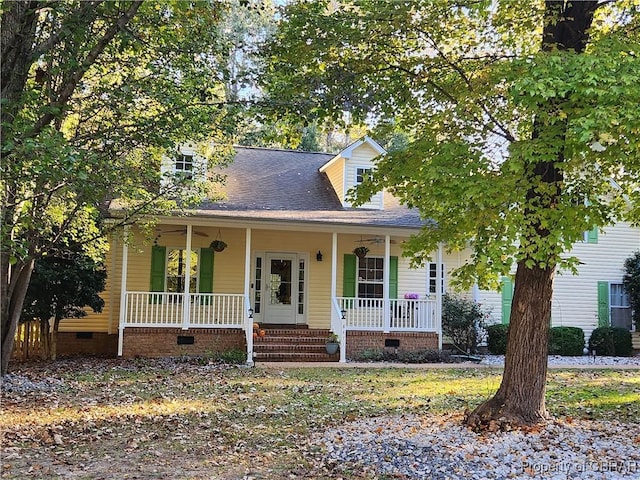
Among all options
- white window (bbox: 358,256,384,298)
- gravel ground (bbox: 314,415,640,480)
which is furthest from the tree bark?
white window (bbox: 358,256,384,298)

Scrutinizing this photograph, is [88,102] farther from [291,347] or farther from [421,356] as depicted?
[421,356]

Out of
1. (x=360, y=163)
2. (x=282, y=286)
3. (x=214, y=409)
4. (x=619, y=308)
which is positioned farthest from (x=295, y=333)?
(x=619, y=308)

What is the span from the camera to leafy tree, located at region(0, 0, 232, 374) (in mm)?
5348

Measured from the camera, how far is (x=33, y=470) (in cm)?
513

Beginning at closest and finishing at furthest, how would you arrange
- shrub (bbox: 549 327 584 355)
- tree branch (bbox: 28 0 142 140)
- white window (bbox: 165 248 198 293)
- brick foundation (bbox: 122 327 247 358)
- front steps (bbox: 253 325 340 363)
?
1. tree branch (bbox: 28 0 142 140)
2. brick foundation (bbox: 122 327 247 358)
3. front steps (bbox: 253 325 340 363)
4. white window (bbox: 165 248 198 293)
5. shrub (bbox: 549 327 584 355)

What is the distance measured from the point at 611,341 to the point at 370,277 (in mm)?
7290

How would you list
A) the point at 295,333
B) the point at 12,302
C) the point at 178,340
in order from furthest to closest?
the point at 295,333, the point at 178,340, the point at 12,302

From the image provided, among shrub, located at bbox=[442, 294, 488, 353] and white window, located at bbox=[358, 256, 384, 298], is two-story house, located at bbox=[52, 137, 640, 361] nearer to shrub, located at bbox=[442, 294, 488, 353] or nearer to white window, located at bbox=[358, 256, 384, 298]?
white window, located at bbox=[358, 256, 384, 298]

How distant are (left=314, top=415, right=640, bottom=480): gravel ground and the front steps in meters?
7.18

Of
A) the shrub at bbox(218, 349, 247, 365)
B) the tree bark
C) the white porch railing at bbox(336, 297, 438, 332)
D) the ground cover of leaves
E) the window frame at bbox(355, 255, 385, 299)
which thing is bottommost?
the ground cover of leaves

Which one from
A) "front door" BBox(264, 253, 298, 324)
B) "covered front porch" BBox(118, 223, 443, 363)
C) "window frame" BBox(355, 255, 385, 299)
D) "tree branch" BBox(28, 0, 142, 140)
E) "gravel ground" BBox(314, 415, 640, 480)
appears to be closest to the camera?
"gravel ground" BBox(314, 415, 640, 480)

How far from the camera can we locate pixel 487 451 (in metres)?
5.55

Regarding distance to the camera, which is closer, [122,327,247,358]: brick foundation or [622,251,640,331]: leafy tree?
[122,327,247,358]: brick foundation

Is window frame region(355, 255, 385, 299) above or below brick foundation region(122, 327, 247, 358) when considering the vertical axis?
above
